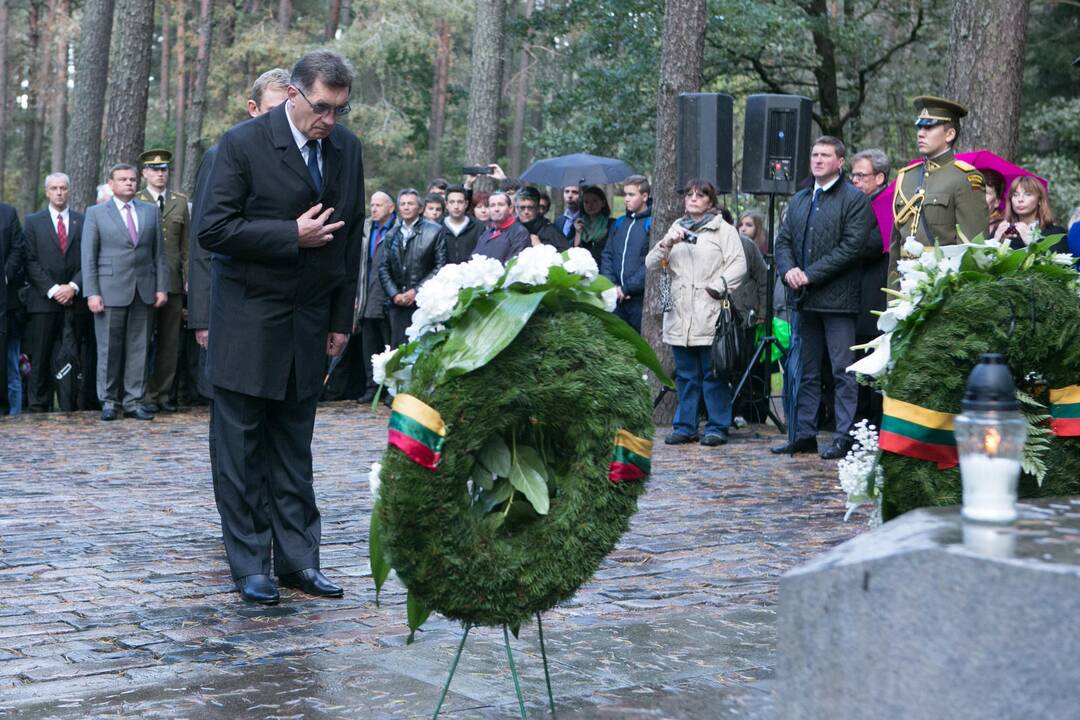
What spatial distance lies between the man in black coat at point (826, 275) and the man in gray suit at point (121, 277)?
6.24 meters

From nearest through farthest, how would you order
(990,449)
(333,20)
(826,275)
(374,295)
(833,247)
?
(990,449)
(826,275)
(833,247)
(374,295)
(333,20)

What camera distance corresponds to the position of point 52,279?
48.6 ft

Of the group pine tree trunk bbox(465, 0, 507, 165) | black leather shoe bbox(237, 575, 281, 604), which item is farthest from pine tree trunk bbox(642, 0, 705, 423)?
black leather shoe bbox(237, 575, 281, 604)

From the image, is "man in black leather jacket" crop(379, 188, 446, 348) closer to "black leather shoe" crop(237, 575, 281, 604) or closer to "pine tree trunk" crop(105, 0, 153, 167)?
"pine tree trunk" crop(105, 0, 153, 167)

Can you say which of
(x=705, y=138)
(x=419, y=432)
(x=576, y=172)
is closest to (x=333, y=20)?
(x=576, y=172)

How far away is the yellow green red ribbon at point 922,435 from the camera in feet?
16.3

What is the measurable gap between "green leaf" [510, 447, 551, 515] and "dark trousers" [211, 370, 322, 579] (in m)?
2.17

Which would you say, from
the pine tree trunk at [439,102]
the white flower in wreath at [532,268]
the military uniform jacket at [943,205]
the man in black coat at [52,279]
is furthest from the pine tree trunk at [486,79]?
the pine tree trunk at [439,102]

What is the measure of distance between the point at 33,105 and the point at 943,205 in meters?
43.7

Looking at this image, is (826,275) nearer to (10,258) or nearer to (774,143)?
(774,143)

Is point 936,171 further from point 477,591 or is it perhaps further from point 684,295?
point 477,591

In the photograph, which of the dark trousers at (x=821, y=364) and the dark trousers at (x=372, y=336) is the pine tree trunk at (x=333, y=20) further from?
the dark trousers at (x=821, y=364)

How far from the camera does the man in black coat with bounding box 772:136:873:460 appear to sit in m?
11.3

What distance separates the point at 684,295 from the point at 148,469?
15.4ft
